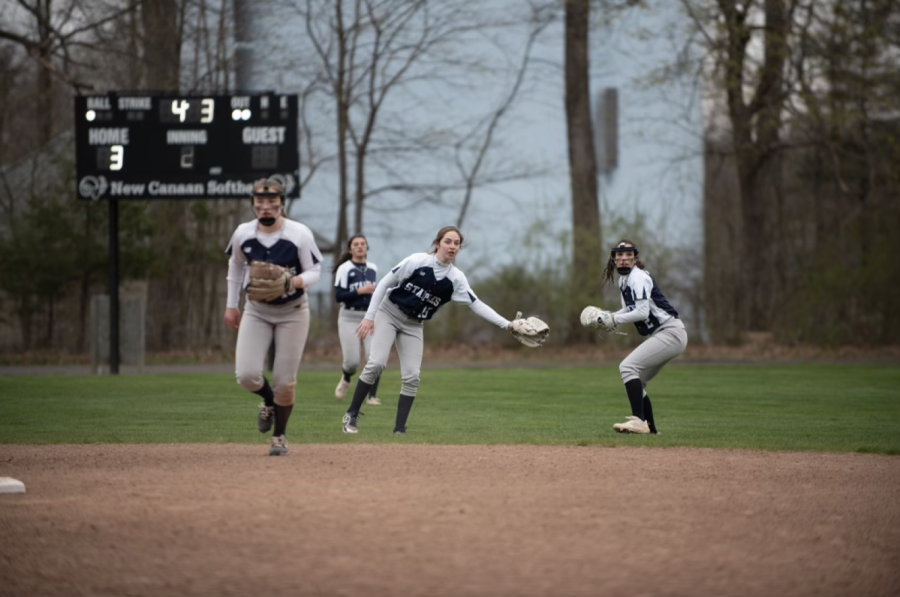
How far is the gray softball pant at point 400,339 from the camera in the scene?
11812mm

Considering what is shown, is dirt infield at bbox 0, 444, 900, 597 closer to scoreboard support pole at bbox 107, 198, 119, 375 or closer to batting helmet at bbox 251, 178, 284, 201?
batting helmet at bbox 251, 178, 284, 201

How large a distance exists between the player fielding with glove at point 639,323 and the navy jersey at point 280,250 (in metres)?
3.31

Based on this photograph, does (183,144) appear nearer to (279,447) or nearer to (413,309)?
(413,309)

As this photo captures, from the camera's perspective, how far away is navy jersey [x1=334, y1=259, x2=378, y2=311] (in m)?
16.1

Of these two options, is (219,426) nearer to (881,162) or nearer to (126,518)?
(126,518)

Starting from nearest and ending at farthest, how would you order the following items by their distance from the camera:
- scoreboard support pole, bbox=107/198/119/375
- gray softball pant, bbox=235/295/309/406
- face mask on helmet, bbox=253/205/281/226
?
face mask on helmet, bbox=253/205/281/226 → gray softball pant, bbox=235/295/309/406 → scoreboard support pole, bbox=107/198/119/375

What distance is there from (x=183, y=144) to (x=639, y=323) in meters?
11.5

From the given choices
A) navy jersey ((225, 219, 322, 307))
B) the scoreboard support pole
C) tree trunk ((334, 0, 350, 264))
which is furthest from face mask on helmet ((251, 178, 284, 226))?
tree trunk ((334, 0, 350, 264))

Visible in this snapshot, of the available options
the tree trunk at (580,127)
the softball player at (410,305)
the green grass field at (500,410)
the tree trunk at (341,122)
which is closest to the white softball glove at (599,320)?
the softball player at (410,305)

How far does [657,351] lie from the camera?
1220 cm

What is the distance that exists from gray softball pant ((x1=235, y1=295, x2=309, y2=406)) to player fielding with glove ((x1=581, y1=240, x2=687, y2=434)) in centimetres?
327

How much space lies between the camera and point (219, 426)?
1321 cm

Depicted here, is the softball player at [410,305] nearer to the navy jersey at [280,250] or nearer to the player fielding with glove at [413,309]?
the player fielding with glove at [413,309]

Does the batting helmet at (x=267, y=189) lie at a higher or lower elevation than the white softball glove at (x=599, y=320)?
higher
